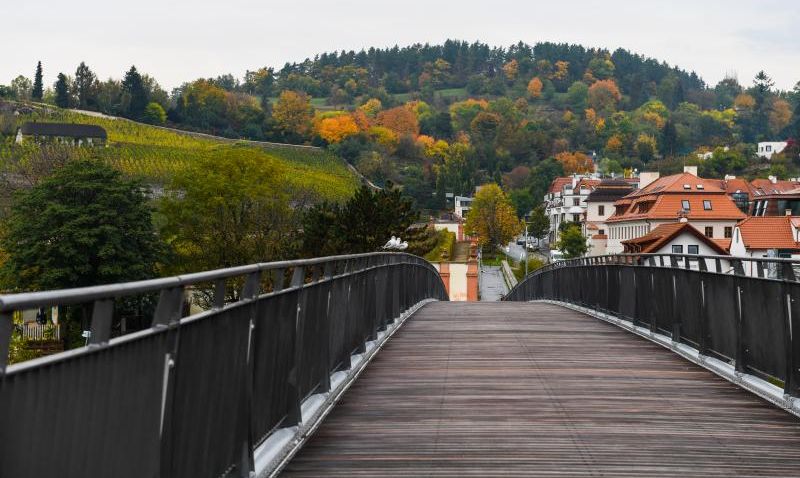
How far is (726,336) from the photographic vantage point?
12.0 meters

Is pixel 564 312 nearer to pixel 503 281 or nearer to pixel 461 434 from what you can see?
pixel 461 434

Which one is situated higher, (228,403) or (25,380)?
(25,380)

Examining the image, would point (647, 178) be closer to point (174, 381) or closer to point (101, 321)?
point (174, 381)

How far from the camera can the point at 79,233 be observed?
63469mm

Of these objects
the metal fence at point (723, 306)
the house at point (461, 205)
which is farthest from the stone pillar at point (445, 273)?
the house at point (461, 205)

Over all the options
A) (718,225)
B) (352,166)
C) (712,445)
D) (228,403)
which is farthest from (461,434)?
(352,166)

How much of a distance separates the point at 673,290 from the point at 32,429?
40.3 ft

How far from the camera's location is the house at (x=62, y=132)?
5242 inches

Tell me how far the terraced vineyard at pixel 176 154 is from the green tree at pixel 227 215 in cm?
210

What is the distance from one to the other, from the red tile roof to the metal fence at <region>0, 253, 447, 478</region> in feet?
325

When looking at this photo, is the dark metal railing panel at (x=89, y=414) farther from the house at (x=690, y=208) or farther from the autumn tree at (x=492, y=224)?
the autumn tree at (x=492, y=224)

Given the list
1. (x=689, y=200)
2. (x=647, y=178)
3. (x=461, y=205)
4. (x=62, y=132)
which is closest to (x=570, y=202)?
(x=461, y=205)

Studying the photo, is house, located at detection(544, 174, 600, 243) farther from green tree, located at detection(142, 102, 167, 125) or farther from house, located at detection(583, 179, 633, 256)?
green tree, located at detection(142, 102, 167, 125)

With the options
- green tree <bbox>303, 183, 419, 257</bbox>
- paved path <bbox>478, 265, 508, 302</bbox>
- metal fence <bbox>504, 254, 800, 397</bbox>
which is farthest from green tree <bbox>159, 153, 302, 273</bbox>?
metal fence <bbox>504, 254, 800, 397</bbox>
